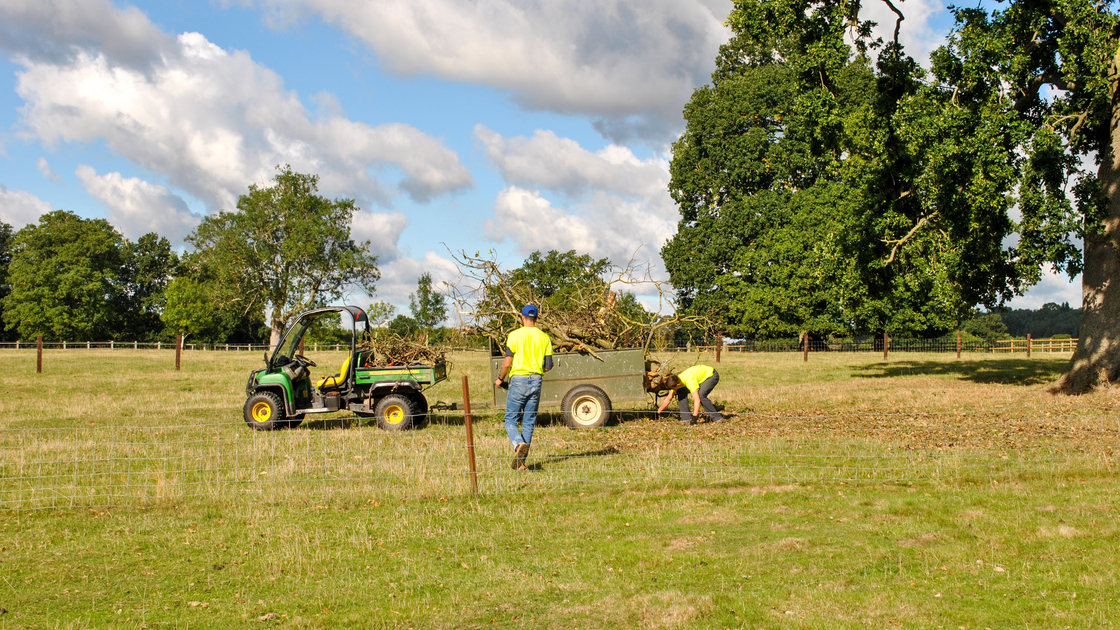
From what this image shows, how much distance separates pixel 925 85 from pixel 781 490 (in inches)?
498

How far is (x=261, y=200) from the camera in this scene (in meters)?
52.5

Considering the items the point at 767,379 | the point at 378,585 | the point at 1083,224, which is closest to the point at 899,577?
the point at 378,585

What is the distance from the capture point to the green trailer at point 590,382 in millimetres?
12734

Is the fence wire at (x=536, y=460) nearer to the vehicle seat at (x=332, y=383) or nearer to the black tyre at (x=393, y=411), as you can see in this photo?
the black tyre at (x=393, y=411)

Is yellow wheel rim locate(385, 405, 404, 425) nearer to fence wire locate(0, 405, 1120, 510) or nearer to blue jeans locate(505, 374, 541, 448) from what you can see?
fence wire locate(0, 405, 1120, 510)

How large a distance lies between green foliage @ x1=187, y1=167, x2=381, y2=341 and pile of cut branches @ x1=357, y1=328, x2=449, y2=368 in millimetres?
37327

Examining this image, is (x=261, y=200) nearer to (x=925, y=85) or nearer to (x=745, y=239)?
(x=745, y=239)

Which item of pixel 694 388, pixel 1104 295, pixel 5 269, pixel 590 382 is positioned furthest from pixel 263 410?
pixel 5 269

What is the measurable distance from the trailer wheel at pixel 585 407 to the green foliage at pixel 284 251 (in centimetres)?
4174

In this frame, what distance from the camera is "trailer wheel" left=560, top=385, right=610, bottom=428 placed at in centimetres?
1262

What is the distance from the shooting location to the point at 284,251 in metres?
51.4

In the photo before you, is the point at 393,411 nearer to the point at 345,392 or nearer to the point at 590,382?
the point at 345,392

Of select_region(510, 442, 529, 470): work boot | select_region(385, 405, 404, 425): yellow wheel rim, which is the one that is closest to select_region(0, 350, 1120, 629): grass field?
select_region(510, 442, 529, 470): work boot

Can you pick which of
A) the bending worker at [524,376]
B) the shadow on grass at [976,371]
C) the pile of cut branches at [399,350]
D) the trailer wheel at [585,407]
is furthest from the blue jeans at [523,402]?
the shadow on grass at [976,371]
